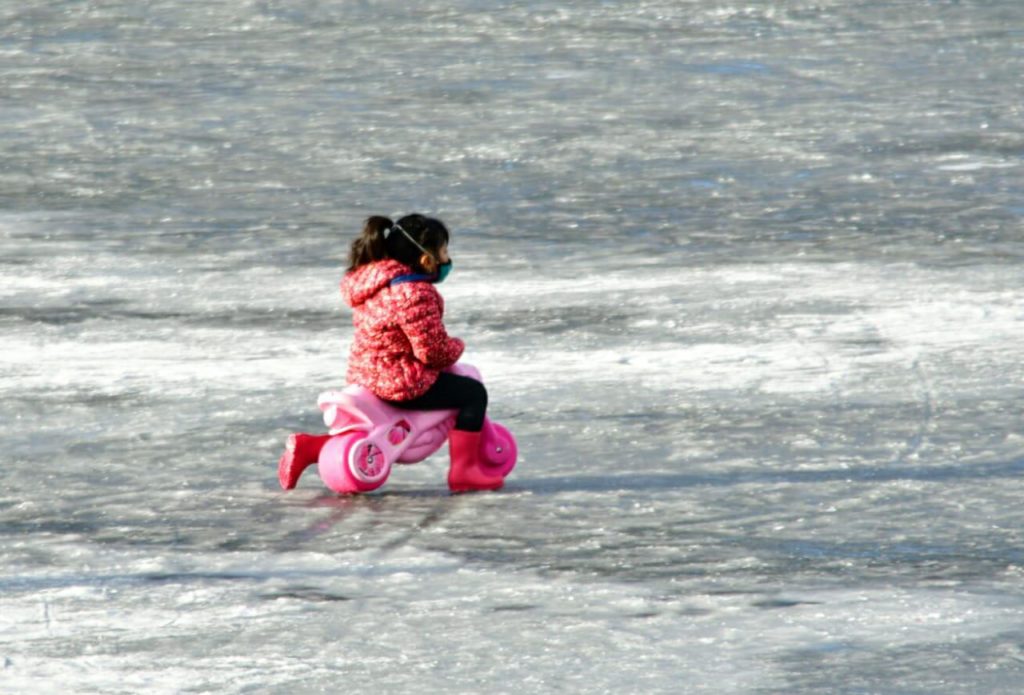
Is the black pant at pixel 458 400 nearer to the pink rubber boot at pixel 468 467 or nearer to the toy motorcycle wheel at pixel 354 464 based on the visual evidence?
the pink rubber boot at pixel 468 467

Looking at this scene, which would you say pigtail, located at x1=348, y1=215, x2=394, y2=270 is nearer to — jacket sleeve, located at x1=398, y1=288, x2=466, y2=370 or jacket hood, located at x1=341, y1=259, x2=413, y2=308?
jacket hood, located at x1=341, y1=259, x2=413, y2=308

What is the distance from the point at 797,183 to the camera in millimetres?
11875

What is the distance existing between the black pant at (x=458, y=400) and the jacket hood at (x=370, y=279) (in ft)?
1.14

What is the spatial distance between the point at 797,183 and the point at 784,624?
7055 mm

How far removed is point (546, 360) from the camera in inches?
316

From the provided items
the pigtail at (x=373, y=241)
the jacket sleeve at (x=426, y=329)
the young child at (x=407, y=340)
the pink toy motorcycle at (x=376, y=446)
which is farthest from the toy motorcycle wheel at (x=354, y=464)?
the pigtail at (x=373, y=241)

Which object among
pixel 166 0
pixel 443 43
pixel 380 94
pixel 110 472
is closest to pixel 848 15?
pixel 443 43

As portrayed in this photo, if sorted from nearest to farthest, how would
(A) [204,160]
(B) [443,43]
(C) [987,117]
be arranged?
(A) [204,160]
(C) [987,117]
(B) [443,43]

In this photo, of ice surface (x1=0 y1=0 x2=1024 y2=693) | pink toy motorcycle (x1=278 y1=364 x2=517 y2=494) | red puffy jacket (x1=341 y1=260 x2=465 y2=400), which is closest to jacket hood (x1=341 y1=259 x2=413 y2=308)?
red puffy jacket (x1=341 y1=260 x2=465 y2=400)

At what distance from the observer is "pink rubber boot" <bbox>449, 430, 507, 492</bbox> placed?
6.29 meters

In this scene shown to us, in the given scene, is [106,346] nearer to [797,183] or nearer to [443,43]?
[797,183]

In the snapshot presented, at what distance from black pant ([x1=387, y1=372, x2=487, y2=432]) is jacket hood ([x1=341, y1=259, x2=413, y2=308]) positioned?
1.14 feet

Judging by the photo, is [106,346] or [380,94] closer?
[106,346]

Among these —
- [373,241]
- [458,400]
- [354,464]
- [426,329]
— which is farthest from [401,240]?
[354,464]
